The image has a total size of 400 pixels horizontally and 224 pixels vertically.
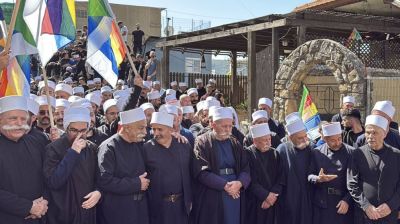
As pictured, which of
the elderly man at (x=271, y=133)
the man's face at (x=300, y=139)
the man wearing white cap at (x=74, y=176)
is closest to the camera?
the man wearing white cap at (x=74, y=176)

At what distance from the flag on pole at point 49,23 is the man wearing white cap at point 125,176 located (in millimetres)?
1300

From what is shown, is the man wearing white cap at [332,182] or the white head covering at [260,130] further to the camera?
the white head covering at [260,130]

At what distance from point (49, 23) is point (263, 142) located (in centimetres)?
277


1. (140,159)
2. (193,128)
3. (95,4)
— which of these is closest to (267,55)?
(193,128)

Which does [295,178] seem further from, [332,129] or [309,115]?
[309,115]

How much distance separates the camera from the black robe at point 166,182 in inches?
196

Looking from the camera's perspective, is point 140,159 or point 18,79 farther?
point 18,79

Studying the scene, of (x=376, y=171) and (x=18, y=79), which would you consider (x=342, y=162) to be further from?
(x=18, y=79)

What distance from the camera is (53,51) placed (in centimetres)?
539

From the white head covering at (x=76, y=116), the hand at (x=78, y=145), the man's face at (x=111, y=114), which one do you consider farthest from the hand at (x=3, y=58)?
the man's face at (x=111, y=114)

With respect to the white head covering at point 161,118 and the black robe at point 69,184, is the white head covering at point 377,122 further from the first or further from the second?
the black robe at point 69,184

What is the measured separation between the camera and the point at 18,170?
414 cm

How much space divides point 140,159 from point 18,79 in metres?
1.73

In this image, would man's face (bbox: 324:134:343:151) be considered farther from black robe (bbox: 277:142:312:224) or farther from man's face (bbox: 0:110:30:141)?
man's face (bbox: 0:110:30:141)
